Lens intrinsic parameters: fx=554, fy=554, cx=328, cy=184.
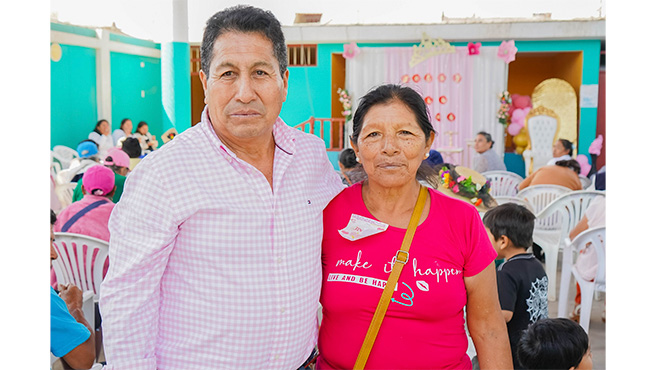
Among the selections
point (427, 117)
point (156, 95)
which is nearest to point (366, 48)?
point (156, 95)

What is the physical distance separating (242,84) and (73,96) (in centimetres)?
1114

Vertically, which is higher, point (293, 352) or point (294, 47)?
point (294, 47)

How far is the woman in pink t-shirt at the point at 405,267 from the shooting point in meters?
1.49

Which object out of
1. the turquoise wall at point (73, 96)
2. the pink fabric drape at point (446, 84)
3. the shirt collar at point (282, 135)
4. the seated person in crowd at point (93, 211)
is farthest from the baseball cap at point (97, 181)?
the pink fabric drape at point (446, 84)

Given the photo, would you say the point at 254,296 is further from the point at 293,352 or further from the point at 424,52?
the point at 424,52

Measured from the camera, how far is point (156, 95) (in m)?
14.6

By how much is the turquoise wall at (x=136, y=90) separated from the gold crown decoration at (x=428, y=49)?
21.9 ft

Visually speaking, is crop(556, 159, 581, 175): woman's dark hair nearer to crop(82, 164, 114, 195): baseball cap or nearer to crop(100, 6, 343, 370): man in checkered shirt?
crop(82, 164, 114, 195): baseball cap

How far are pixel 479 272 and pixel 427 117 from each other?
470mm

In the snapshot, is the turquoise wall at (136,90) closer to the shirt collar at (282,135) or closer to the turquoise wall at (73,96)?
the turquoise wall at (73,96)

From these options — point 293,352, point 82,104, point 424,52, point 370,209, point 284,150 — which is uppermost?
point 424,52

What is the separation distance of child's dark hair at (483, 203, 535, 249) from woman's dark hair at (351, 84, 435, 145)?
4.24 ft

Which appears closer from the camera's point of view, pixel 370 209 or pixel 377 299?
pixel 377 299

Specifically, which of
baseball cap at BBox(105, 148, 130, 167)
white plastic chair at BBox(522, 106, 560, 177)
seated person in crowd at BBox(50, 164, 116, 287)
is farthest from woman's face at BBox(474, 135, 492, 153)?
seated person in crowd at BBox(50, 164, 116, 287)
